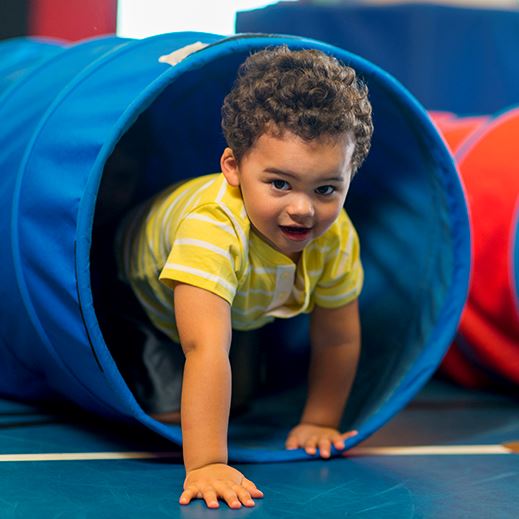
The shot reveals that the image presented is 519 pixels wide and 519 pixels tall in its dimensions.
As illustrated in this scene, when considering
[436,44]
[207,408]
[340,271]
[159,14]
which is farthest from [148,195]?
[436,44]

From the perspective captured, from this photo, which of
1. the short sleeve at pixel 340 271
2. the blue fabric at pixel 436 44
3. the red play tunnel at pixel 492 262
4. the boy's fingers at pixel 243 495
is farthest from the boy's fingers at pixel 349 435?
the blue fabric at pixel 436 44

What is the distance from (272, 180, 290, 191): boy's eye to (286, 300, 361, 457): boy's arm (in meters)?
0.35

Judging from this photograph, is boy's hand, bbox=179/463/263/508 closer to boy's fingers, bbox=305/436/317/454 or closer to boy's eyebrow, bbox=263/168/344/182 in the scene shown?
boy's fingers, bbox=305/436/317/454

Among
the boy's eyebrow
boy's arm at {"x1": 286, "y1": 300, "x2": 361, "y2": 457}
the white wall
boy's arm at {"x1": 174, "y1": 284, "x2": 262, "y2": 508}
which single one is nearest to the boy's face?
the boy's eyebrow

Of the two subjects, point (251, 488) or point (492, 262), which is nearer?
point (251, 488)

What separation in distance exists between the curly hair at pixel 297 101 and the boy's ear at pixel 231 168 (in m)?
0.01

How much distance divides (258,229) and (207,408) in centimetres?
31

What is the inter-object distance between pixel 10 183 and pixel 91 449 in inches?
20.0

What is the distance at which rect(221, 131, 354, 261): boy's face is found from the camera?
149cm

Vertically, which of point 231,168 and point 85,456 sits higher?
point 231,168

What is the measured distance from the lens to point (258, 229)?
158 cm

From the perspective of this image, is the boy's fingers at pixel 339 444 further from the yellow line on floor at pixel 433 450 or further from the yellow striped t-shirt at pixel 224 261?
the yellow striped t-shirt at pixel 224 261

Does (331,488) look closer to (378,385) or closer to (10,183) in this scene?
(378,385)

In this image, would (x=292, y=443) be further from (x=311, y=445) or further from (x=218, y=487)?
(x=218, y=487)
